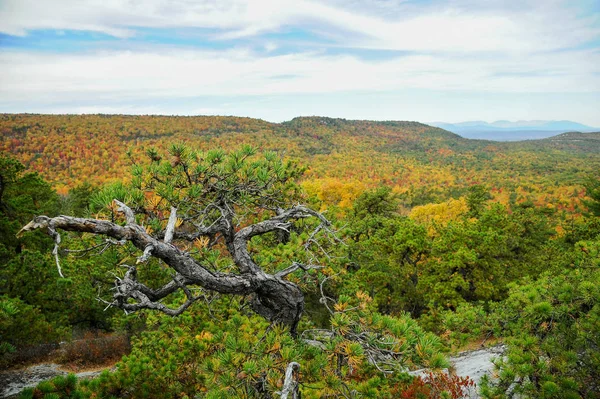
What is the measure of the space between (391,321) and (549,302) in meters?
2.79

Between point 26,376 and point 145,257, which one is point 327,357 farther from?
point 26,376

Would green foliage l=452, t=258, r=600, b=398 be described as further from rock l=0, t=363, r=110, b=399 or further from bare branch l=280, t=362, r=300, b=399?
rock l=0, t=363, r=110, b=399

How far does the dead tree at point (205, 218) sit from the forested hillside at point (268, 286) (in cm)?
2

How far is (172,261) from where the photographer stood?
117 inches

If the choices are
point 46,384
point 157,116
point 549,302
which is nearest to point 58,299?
point 46,384

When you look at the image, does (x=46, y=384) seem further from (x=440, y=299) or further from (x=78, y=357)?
(x=440, y=299)

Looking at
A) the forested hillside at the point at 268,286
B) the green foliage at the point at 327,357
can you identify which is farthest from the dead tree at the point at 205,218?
the green foliage at the point at 327,357

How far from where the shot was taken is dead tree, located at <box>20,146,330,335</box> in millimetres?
2986

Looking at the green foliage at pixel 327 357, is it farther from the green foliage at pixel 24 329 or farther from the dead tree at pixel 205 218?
the green foliage at pixel 24 329

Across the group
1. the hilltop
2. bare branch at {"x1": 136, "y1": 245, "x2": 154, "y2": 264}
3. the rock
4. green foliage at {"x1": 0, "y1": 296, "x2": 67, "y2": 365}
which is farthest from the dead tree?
the hilltop

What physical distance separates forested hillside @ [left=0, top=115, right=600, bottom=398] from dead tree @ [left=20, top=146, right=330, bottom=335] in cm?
2

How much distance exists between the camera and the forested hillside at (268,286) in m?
3.06

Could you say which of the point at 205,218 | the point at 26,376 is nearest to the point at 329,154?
the point at 26,376

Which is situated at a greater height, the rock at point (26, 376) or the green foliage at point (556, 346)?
the green foliage at point (556, 346)
